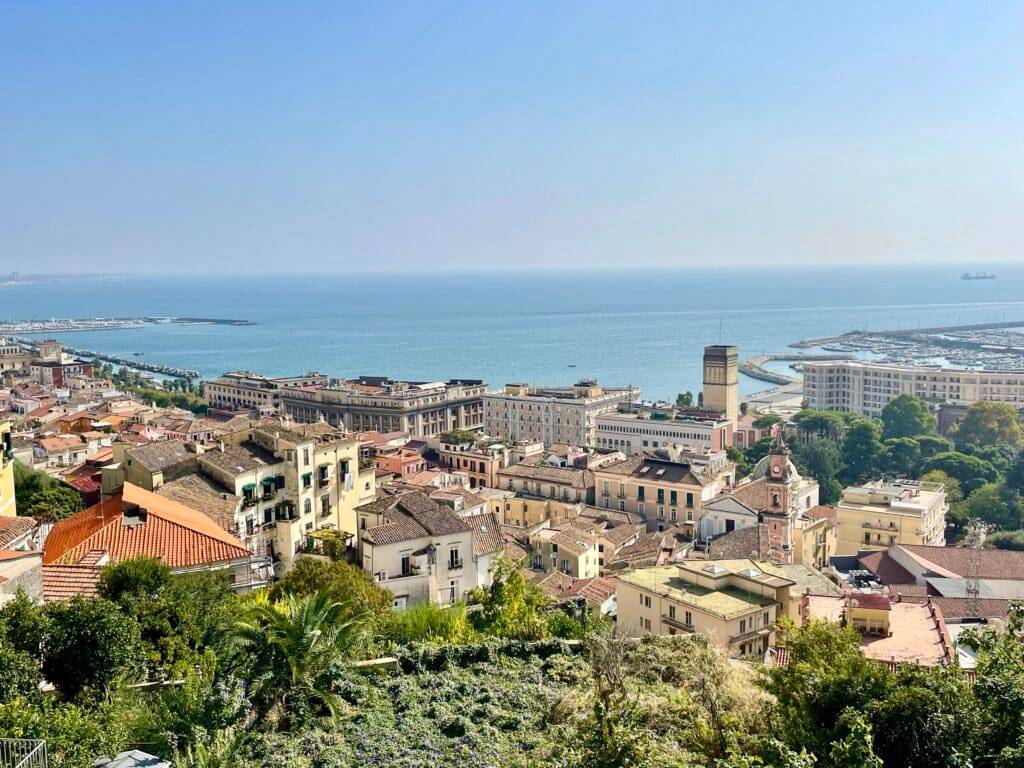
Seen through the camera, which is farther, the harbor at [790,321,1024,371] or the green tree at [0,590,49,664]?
the harbor at [790,321,1024,371]

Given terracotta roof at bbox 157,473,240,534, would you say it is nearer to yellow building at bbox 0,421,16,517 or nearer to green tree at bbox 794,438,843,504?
yellow building at bbox 0,421,16,517

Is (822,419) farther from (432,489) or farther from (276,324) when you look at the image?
(276,324)

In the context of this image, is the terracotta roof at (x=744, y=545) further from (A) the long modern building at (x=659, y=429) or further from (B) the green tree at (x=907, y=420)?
(B) the green tree at (x=907, y=420)

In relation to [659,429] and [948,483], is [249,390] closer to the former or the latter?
[659,429]

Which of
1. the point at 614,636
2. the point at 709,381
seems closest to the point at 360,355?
the point at 709,381

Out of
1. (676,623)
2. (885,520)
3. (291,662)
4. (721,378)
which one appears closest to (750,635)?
(676,623)

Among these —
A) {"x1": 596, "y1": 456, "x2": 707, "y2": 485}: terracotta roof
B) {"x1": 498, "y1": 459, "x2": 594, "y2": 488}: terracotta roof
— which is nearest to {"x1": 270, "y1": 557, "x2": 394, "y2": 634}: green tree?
{"x1": 596, "y1": 456, "x2": 707, "y2": 485}: terracotta roof
